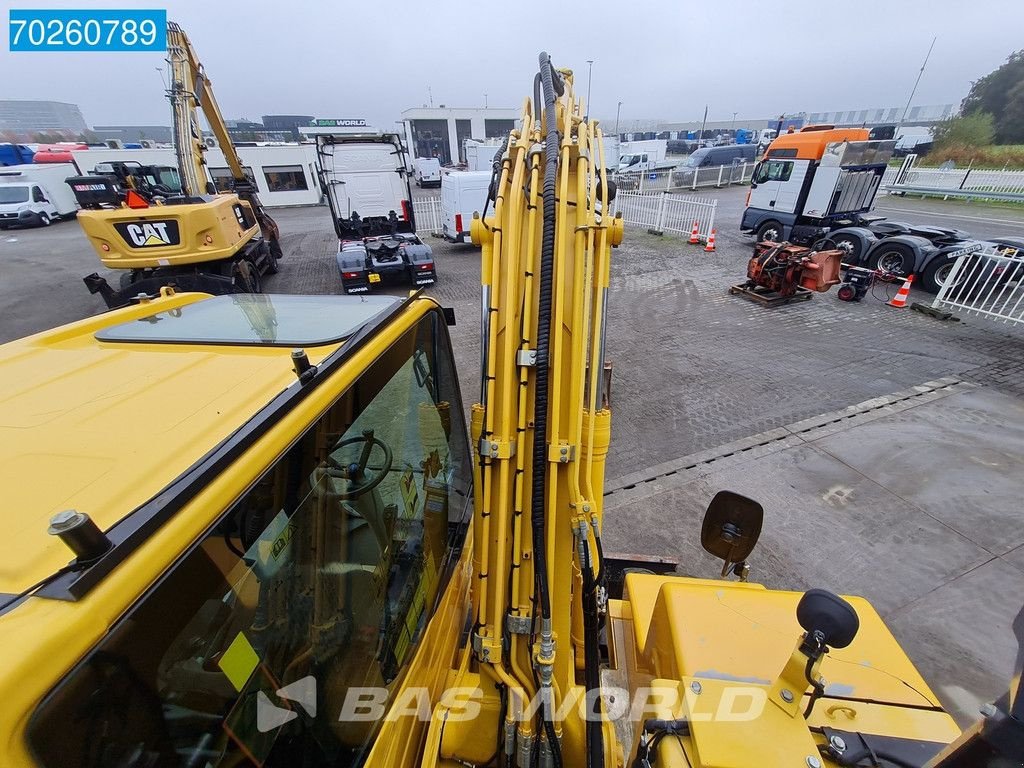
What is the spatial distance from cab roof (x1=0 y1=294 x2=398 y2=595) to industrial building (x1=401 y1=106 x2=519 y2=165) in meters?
40.3

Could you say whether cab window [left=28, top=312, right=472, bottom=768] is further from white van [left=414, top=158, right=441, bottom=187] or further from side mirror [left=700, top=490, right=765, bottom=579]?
white van [left=414, top=158, right=441, bottom=187]

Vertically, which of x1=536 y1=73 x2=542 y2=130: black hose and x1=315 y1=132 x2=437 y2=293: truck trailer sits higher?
x1=536 y1=73 x2=542 y2=130: black hose

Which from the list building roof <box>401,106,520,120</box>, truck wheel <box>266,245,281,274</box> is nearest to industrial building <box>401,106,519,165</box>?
building roof <box>401,106,520,120</box>

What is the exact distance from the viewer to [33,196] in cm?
1773

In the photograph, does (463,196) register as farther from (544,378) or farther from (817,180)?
(544,378)

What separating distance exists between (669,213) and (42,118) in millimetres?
77209

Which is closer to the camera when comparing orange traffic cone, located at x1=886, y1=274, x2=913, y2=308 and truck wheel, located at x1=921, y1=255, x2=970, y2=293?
orange traffic cone, located at x1=886, y1=274, x2=913, y2=308

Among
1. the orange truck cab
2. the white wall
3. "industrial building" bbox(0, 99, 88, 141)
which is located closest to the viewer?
the orange truck cab

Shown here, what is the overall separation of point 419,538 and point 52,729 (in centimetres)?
134

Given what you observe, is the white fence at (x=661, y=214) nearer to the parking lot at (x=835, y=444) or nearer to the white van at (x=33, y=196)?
the parking lot at (x=835, y=444)

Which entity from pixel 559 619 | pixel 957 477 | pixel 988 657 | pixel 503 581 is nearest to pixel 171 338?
pixel 503 581

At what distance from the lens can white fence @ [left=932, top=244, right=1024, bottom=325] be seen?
23.7 feet

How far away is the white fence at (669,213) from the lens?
12430mm

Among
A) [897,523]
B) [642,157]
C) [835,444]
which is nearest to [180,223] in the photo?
[835,444]
